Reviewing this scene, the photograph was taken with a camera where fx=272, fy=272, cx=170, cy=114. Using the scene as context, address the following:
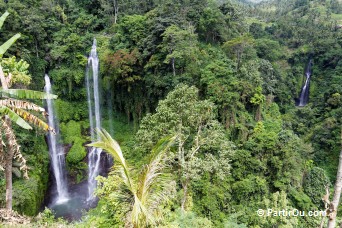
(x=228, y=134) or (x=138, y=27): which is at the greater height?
(x=138, y=27)

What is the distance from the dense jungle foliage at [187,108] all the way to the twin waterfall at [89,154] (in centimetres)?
54

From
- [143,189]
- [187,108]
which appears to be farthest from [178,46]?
[143,189]

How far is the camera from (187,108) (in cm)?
1227

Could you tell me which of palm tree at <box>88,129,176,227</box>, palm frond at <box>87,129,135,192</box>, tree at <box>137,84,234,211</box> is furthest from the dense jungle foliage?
palm frond at <box>87,129,135,192</box>

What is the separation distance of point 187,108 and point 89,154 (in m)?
10.7

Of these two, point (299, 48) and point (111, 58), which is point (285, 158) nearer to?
point (111, 58)

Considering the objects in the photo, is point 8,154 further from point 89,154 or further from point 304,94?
point 304,94

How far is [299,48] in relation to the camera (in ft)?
122

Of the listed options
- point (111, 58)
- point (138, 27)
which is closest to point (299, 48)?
point (138, 27)

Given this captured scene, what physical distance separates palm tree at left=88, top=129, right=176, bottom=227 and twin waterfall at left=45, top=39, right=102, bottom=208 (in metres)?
12.9

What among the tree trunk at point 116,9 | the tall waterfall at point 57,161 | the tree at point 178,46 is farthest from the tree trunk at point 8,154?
the tree trunk at point 116,9

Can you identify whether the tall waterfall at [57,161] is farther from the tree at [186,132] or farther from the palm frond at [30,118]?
the palm frond at [30,118]

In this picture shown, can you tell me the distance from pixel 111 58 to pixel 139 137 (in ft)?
29.5

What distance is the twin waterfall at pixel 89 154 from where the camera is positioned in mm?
18172
